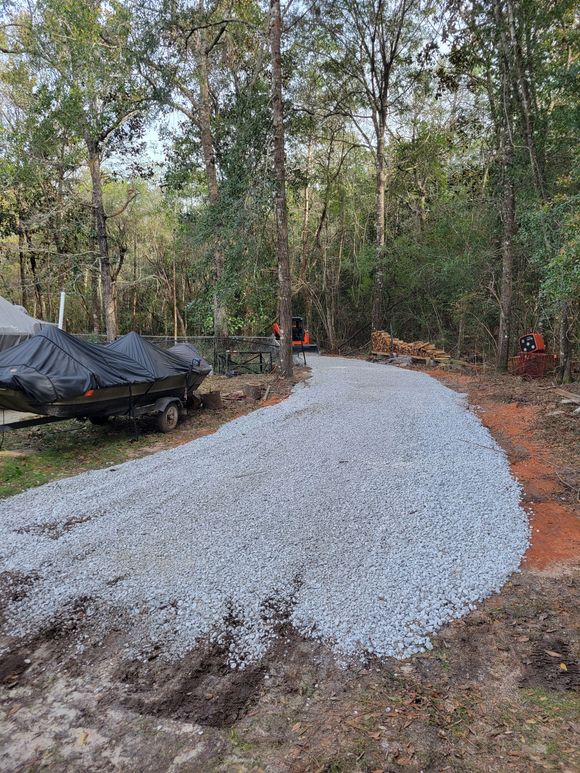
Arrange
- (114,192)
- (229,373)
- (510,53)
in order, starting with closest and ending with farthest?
(510,53) < (229,373) < (114,192)

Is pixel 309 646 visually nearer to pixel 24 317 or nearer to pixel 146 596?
pixel 146 596

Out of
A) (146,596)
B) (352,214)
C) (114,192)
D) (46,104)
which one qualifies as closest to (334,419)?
(146,596)

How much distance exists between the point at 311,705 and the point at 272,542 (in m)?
1.65

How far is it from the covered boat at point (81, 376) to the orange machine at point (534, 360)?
33.8 ft

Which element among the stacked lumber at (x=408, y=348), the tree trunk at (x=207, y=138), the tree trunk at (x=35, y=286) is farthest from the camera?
the tree trunk at (x=35, y=286)

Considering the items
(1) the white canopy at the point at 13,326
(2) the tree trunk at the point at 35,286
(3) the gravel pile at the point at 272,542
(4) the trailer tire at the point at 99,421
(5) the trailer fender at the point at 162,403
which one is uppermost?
(2) the tree trunk at the point at 35,286

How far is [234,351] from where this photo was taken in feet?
48.8

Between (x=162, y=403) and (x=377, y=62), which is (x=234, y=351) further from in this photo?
(x=377, y=62)

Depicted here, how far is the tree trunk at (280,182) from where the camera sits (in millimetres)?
11734

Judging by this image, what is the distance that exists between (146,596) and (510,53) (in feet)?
50.8

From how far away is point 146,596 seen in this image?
3092 mm

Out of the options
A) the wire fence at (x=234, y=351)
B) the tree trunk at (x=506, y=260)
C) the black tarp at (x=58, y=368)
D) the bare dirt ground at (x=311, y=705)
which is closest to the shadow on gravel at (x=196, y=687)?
the bare dirt ground at (x=311, y=705)

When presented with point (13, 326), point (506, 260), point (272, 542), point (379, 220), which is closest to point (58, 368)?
point (272, 542)

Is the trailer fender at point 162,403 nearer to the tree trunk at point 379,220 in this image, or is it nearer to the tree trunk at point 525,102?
the tree trunk at point 525,102
